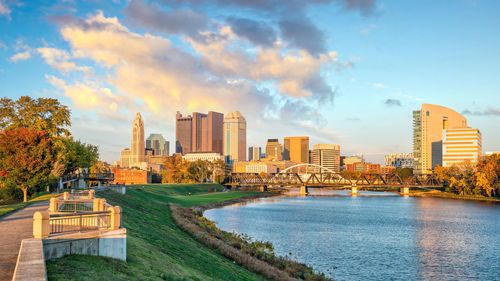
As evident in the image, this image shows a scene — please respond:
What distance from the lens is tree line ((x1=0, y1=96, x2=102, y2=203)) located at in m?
52.4

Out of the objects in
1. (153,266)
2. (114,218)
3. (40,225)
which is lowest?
(153,266)

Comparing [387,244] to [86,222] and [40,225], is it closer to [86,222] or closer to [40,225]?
[86,222]

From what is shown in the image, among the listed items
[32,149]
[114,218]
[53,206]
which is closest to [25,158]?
[32,149]

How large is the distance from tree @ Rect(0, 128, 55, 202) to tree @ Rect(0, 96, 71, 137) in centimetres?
2308

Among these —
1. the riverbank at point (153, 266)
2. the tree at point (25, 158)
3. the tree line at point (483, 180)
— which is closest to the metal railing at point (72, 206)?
the riverbank at point (153, 266)

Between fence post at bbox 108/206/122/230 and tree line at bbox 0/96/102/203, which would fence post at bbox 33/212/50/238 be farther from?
tree line at bbox 0/96/102/203

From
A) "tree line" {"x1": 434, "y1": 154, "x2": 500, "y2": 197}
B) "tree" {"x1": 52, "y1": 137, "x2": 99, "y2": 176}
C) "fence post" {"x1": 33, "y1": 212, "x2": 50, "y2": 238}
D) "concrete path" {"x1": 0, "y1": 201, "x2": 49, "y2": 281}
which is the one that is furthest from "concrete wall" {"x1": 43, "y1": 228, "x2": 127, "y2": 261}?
"tree line" {"x1": 434, "y1": 154, "x2": 500, "y2": 197}

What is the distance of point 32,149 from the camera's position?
53.5 m

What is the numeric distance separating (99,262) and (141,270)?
241cm

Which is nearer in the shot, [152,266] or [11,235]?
[152,266]

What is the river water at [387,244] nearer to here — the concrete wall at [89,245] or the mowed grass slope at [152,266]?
the mowed grass slope at [152,266]

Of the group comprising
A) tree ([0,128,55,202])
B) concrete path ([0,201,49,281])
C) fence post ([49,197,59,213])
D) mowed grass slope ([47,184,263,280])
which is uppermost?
tree ([0,128,55,202])

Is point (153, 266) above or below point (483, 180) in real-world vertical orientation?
above

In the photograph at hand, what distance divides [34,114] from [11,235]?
62268 millimetres
